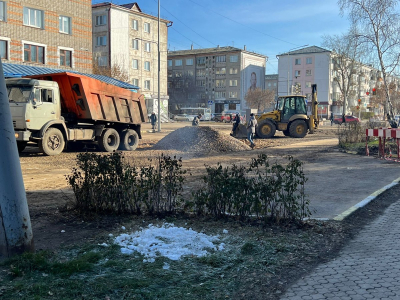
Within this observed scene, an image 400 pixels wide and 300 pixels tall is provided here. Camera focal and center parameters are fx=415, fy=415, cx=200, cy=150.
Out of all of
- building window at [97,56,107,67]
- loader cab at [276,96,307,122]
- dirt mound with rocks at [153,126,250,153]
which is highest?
building window at [97,56,107,67]

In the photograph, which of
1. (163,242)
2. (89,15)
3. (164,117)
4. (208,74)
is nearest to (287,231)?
(163,242)

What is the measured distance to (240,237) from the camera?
5.27 m

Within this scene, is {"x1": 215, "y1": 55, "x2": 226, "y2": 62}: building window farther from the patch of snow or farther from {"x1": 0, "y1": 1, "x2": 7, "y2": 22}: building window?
the patch of snow

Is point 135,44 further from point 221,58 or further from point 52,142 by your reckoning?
point 52,142

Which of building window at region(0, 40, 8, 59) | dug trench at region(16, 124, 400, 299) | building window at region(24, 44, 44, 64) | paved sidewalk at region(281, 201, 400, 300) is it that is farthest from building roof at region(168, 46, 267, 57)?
paved sidewalk at region(281, 201, 400, 300)

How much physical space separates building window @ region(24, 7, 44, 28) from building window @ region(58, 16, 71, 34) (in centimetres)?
154

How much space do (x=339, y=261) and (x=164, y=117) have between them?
5404cm

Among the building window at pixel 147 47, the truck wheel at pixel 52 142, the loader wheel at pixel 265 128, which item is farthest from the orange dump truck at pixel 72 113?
the building window at pixel 147 47

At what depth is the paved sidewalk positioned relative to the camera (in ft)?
12.4

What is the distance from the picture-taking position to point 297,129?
2658 centimetres

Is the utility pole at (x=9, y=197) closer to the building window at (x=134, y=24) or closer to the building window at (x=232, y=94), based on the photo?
the building window at (x=134, y=24)

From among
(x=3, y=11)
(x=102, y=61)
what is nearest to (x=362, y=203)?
(x=3, y=11)

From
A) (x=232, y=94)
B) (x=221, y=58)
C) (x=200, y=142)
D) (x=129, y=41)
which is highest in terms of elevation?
(x=221, y=58)

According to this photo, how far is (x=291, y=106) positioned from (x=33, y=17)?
19.1m
